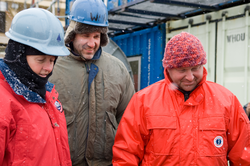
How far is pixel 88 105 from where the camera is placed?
242cm

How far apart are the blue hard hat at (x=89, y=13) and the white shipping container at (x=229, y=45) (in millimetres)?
2759

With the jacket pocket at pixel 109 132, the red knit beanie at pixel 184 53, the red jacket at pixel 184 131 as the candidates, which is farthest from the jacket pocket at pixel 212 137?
the jacket pocket at pixel 109 132

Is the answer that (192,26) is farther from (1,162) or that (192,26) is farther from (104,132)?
(1,162)

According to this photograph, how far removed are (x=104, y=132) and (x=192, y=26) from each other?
11.6ft

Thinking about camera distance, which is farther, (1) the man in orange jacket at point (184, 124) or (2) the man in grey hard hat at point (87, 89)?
(2) the man in grey hard hat at point (87, 89)

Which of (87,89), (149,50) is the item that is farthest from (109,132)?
(149,50)

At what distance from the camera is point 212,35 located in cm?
485

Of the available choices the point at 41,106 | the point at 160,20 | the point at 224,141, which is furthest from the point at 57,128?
the point at 160,20

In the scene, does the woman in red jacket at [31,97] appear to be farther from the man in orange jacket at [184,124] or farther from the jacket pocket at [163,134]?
the jacket pocket at [163,134]

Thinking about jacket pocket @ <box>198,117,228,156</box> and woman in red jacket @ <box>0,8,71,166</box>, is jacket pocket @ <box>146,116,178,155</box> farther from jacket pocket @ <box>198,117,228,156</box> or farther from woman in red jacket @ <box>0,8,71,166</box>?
woman in red jacket @ <box>0,8,71,166</box>

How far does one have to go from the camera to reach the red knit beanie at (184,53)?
1991 millimetres

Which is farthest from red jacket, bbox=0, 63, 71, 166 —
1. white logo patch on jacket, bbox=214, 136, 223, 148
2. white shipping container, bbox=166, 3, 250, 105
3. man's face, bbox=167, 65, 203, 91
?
white shipping container, bbox=166, 3, 250, 105

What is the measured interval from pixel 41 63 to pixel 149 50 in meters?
4.77

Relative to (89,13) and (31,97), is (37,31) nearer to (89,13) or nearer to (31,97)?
(31,97)
